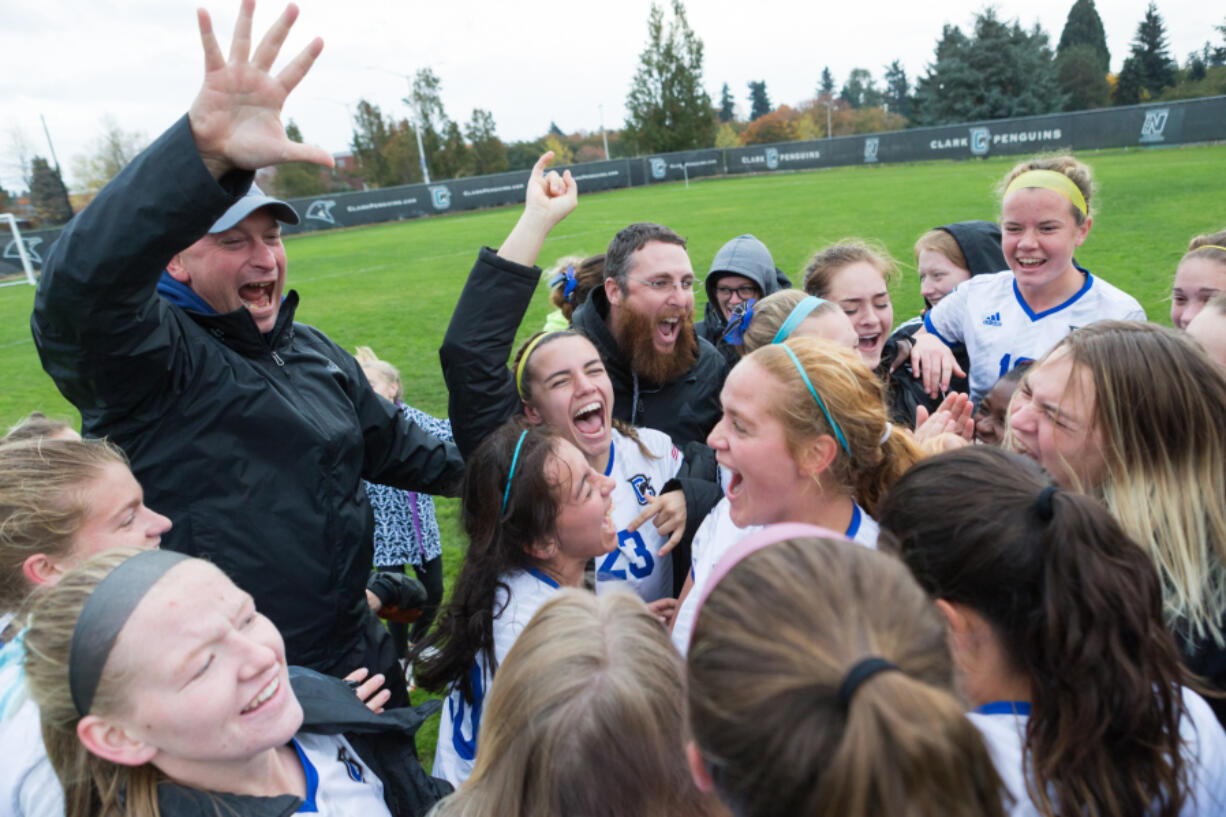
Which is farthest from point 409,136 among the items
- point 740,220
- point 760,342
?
point 760,342

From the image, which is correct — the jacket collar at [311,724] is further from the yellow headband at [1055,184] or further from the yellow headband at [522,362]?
the yellow headband at [1055,184]

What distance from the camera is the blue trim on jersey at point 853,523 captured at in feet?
8.09

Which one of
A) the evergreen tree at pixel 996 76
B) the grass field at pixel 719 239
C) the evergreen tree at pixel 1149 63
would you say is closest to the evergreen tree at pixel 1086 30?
the evergreen tree at pixel 1149 63

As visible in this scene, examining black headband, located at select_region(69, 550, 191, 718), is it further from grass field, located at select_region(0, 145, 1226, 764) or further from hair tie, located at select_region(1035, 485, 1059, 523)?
grass field, located at select_region(0, 145, 1226, 764)

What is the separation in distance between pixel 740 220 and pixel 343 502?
70.6 ft

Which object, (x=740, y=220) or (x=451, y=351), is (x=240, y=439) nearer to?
(x=451, y=351)

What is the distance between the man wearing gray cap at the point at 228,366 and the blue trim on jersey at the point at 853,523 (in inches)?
65.5

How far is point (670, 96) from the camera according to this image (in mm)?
60062

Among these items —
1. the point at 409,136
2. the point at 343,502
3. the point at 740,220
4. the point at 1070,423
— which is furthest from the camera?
the point at 409,136

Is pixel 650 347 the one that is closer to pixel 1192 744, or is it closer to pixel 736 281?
pixel 736 281

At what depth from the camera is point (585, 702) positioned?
1.54m

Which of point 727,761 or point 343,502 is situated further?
point 343,502

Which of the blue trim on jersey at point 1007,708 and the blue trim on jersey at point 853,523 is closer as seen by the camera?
the blue trim on jersey at point 1007,708

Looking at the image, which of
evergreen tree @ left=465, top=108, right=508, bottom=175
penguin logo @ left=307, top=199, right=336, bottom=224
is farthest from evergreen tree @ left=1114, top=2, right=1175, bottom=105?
penguin logo @ left=307, top=199, right=336, bottom=224
